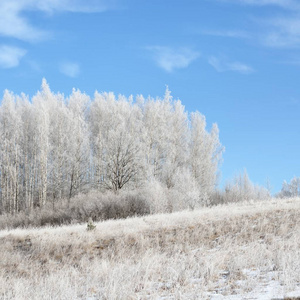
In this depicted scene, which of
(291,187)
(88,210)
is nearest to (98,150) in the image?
(88,210)

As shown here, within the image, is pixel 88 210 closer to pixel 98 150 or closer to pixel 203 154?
Answer: pixel 98 150

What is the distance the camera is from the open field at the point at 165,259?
5418 mm

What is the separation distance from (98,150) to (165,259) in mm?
26102

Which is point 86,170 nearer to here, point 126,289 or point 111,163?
point 111,163

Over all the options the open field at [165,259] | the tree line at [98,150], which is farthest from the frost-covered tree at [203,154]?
the open field at [165,259]

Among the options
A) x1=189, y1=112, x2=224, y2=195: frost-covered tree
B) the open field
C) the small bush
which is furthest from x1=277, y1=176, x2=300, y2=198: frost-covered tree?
the open field

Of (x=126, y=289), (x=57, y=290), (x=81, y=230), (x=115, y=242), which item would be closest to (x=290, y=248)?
(x=126, y=289)

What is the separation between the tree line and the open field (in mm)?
15771

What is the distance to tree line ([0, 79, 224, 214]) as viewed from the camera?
98.9 ft

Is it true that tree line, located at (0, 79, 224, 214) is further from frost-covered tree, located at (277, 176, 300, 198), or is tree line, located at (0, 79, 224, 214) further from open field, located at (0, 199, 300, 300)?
frost-covered tree, located at (277, 176, 300, 198)

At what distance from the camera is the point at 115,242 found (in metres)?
11.5

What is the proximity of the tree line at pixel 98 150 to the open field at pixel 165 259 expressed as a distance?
51.7 ft

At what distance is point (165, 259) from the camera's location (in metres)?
7.52

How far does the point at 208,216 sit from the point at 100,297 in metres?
8.88
